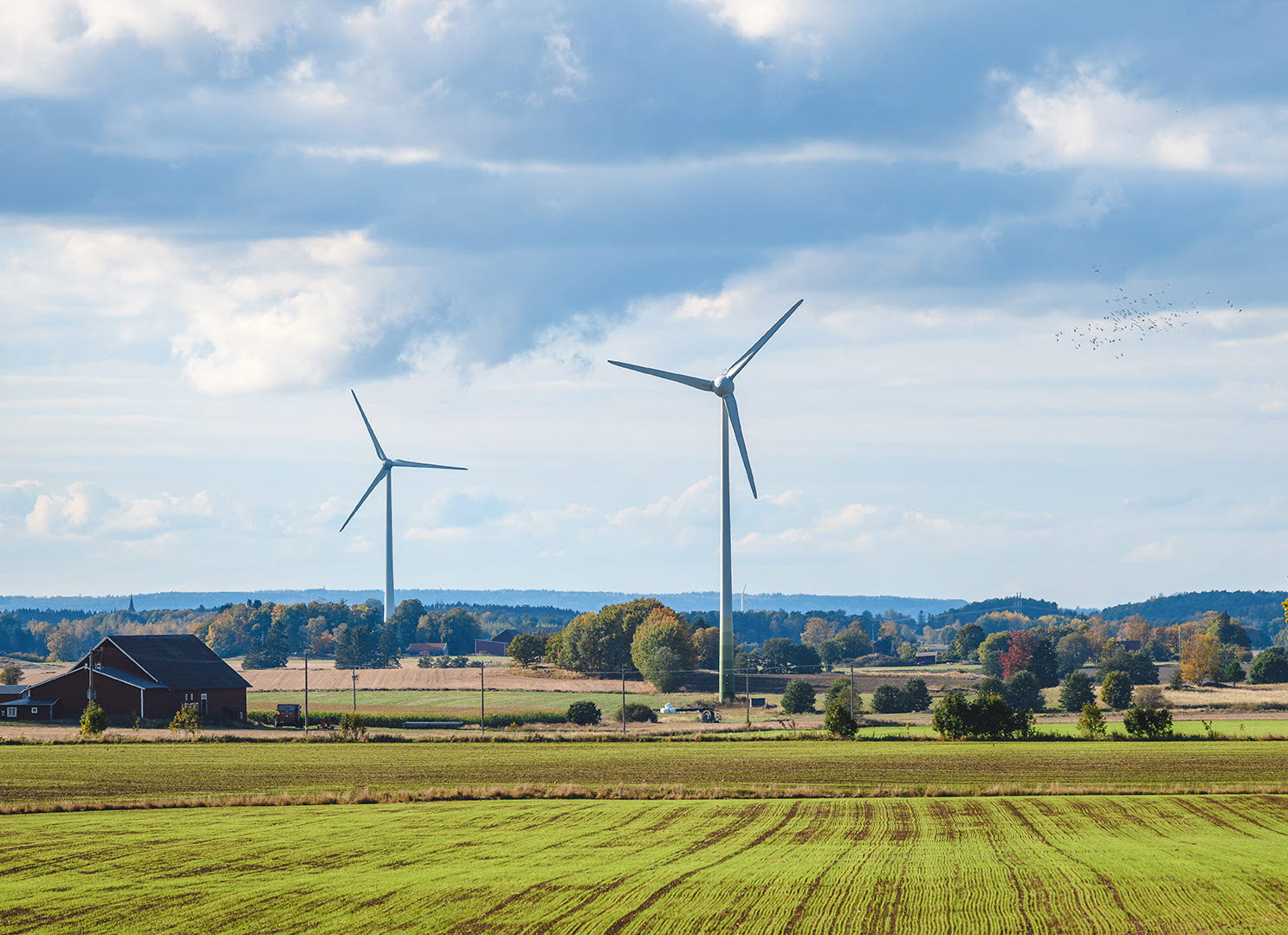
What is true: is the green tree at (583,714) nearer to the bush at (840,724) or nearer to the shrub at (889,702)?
the bush at (840,724)

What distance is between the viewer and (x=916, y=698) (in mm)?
153500

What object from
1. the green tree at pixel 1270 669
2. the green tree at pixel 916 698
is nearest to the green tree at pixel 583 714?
the green tree at pixel 916 698

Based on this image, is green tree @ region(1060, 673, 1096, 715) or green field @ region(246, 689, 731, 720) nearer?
green field @ region(246, 689, 731, 720)

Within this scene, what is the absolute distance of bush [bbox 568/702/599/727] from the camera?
13012 centimetres

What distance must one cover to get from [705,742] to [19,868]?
2607 inches

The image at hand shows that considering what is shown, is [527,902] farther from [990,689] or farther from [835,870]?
[990,689]

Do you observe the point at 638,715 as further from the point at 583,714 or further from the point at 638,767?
the point at 638,767

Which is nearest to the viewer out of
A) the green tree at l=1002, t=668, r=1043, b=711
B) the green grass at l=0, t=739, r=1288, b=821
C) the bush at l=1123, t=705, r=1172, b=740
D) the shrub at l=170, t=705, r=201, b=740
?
the green grass at l=0, t=739, r=1288, b=821

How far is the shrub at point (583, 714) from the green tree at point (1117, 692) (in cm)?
5986

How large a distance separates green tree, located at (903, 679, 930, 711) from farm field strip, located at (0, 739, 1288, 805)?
5295cm

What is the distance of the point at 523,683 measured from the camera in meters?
200

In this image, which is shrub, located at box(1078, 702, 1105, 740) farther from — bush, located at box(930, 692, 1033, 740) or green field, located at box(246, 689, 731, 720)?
green field, located at box(246, 689, 731, 720)

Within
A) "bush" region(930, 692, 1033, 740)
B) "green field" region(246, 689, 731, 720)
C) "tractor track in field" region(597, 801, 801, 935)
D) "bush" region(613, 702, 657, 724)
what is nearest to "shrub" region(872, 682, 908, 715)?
"bush" region(613, 702, 657, 724)

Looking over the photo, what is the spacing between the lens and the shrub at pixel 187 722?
379 ft
